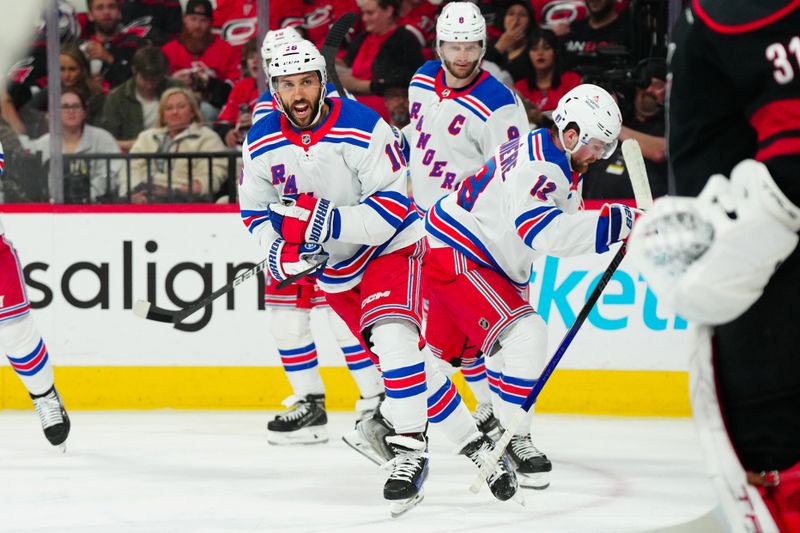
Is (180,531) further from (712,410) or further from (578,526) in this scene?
(712,410)

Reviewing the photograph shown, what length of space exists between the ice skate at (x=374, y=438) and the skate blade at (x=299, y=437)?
0.74 meters

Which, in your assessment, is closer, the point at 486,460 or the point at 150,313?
the point at 486,460

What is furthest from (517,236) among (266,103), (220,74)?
(220,74)

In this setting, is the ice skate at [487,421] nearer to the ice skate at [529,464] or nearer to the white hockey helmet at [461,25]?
the ice skate at [529,464]

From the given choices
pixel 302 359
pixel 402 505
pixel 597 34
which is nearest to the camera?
pixel 402 505

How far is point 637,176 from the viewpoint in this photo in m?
3.04

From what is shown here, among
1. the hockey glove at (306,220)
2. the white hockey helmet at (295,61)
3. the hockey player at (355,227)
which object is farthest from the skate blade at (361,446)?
the white hockey helmet at (295,61)

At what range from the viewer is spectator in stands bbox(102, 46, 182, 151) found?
5766 mm

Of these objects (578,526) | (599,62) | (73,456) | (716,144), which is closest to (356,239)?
(578,526)

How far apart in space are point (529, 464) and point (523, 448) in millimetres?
55

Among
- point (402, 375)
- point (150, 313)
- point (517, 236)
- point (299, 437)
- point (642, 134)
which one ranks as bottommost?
point (299, 437)

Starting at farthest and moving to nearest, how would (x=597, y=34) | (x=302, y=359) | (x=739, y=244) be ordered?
1. (x=597, y=34)
2. (x=302, y=359)
3. (x=739, y=244)

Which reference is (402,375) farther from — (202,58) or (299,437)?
(202,58)

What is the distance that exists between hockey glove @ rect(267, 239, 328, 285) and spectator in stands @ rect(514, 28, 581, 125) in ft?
7.24
